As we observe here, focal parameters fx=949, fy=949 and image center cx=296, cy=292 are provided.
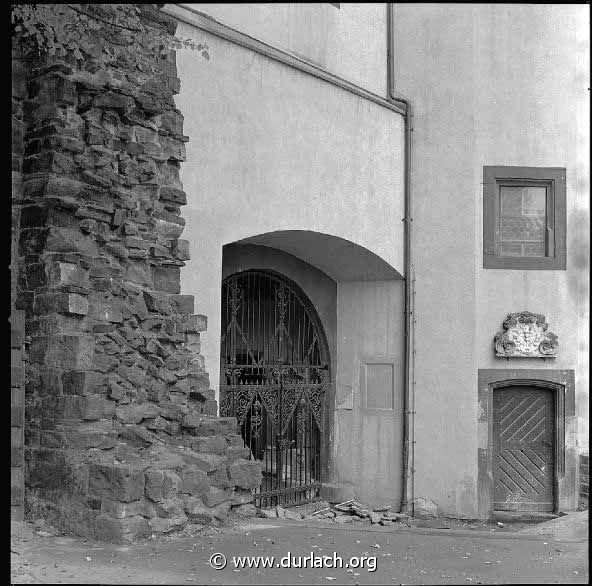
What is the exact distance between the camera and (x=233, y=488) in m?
8.26

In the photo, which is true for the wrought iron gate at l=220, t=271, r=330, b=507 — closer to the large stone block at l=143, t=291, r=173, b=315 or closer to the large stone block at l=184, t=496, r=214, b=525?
the large stone block at l=143, t=291, r=173, b=315

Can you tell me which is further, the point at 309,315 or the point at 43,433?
the point at 309,315

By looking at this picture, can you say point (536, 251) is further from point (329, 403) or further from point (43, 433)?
point (43, 433)

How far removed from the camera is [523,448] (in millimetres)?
12586

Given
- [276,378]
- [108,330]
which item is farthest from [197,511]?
[276,378]

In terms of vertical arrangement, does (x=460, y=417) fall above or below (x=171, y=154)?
below

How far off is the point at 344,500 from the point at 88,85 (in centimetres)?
693

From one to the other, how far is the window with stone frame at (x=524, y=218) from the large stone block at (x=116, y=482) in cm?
659

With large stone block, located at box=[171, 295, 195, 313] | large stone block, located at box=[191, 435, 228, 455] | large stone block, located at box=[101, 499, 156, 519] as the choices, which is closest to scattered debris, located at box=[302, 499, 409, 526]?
large stone block, located at box=[191, 435, 228, 455]

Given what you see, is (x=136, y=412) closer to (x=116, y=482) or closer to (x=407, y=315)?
(x=116, y=482)

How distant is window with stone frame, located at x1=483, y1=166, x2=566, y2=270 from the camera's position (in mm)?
12445

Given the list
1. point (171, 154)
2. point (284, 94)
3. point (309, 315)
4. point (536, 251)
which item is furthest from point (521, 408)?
point (171, 154)

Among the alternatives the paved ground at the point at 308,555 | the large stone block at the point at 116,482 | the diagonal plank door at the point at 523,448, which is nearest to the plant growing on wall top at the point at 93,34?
the large stone block at the point at 116,482

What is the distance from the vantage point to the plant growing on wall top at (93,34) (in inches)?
290
